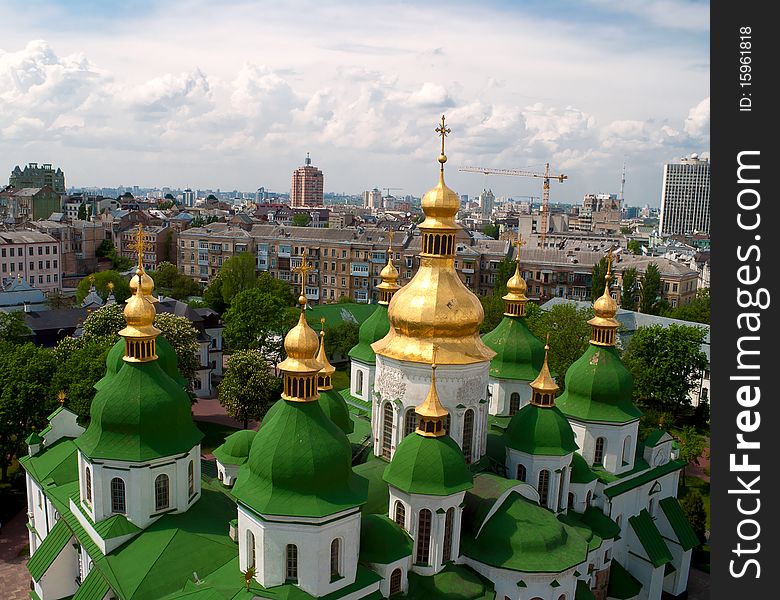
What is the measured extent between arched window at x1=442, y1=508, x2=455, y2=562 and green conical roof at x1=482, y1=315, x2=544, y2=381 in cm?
1005

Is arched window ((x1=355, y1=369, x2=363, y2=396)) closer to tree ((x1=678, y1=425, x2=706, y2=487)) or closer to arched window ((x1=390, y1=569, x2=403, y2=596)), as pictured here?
arched window ((x1=390, y1=569, x2=403, y2=596))

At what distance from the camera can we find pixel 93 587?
20.3m

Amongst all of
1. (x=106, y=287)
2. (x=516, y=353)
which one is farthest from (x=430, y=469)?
(x=106, y=287)

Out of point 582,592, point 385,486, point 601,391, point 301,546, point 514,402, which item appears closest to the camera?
point 301,546

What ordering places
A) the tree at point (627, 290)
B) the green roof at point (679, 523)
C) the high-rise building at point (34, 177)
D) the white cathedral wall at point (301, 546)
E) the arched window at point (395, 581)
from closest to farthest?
the white cathedral wall at point (301, 546) < the arched window at point (395, 581) < the green roof at point (679, 523) < the tree at point (627, 290) < the high-rise building at point (34, 177)

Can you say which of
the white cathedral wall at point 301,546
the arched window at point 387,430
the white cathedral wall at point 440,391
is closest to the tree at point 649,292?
the white cathedral wall at point 440,391

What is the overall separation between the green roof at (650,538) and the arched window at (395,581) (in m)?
12.5

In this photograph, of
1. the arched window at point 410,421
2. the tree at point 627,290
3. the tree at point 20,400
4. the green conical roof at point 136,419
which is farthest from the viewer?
the tree at point 627,290

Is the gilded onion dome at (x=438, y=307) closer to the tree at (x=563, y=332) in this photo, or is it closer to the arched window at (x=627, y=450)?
the arched window at (x=627, y=450)

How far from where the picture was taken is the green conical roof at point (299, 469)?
16812mm

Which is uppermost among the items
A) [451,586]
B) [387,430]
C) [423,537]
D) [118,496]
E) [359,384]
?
[387,430]

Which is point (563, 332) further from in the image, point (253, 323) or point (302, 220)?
point (302, 220)

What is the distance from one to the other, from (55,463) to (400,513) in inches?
587

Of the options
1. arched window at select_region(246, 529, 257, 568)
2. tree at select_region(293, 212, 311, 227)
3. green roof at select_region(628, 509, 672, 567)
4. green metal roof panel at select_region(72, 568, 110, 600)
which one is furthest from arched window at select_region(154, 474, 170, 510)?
tree at select_region(293, 212, 311, 227)
